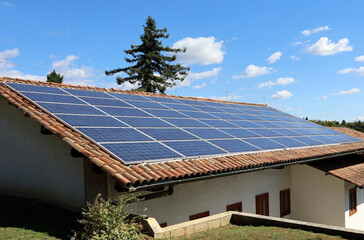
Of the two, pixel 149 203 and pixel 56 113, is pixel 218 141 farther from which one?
pixel 56 113

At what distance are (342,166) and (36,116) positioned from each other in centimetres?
1315

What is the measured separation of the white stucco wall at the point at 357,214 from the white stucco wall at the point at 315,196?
1.41ft

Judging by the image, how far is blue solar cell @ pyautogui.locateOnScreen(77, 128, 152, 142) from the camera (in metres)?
7.79

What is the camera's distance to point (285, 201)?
14.2 metres

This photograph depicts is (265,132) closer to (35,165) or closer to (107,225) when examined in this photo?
(35,165)

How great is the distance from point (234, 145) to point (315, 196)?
6210 mm

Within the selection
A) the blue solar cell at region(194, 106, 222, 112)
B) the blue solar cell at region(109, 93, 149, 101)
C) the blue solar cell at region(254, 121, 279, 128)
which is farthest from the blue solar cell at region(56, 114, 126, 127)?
the blue solar cell at region(254, 121, 279, 128)

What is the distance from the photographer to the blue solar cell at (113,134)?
25.6ft

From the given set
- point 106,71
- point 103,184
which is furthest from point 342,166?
point 106,71

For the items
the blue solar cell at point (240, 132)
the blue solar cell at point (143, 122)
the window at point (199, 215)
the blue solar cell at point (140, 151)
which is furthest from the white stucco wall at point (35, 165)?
the blue solar cell at point (240, 132)

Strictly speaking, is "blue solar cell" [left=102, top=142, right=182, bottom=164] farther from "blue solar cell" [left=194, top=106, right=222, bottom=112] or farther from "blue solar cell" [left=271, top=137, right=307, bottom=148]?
"blue solar cell" [left=194, top=106, right=222, bottom=112]

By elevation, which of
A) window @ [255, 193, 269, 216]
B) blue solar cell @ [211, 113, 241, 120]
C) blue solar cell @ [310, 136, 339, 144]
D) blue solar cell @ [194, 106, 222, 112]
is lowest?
window @ [255, 193, 269, 216]

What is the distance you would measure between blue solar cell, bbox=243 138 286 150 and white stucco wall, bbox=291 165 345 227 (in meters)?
3.03

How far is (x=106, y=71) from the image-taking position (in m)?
43.1
